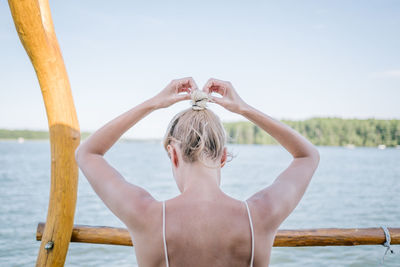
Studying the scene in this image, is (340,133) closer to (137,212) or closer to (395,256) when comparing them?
(395,256)

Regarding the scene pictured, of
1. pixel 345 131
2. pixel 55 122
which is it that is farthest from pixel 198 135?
pixel 345 131

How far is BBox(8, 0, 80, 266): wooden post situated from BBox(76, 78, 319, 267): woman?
4.35 feet

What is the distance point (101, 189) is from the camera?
1.17m

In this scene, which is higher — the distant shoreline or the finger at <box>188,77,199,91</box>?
the finger at <box>188,77,199,91</box>

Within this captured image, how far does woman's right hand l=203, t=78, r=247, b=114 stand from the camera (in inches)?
56.8

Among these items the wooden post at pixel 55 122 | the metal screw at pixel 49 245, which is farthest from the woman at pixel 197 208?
the metal screw at pixel 49 245

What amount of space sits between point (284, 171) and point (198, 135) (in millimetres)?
400

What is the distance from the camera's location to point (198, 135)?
117cm

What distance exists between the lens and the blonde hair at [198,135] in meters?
1.17

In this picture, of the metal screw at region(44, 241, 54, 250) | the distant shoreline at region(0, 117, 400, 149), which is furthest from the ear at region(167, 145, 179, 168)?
the distant shoreline at region(0, 117, 400, 149)

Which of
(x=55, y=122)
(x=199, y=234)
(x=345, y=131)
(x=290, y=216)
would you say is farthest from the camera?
→ (x=345, y=131)

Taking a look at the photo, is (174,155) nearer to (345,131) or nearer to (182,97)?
(182,97)

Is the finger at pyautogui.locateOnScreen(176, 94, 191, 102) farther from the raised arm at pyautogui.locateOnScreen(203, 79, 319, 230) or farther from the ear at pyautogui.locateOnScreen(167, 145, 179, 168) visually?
the ear at pyautogui.locateOnScreen(167, 145, 179, 168)

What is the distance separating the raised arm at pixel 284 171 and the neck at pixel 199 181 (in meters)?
0.15
